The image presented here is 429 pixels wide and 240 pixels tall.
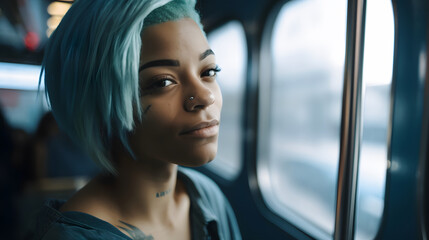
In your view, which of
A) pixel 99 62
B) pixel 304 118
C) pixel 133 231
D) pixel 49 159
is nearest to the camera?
pixel 99 62

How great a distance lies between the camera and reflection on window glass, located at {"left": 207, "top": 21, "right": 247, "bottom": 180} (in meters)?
0.55

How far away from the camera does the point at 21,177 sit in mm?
1394

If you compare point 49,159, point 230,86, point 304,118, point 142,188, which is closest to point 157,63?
point 142,188

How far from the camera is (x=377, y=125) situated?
3.25 ft

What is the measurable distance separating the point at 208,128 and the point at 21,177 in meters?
1.42

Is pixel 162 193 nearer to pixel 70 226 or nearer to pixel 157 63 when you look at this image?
pixel 70 226

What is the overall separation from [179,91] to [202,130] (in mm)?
78

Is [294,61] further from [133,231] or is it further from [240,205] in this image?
[133,231]

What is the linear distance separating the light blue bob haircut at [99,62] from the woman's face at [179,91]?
18 millimetres

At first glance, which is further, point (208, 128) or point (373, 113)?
point (373, 113)

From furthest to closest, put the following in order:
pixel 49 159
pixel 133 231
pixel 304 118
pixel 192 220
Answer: pixel 304 118
pixel 49 159
pixel 192 220
pixel 133 231

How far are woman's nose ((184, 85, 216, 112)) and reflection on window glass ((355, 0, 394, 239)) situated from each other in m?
0.56

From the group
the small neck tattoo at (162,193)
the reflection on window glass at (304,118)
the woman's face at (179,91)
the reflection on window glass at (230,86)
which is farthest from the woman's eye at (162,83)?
the reflection on window glass at (304,118)

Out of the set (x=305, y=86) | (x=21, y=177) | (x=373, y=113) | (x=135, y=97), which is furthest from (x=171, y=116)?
(x=305, y=86)
